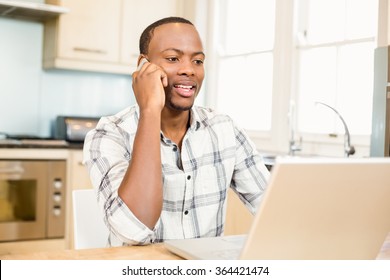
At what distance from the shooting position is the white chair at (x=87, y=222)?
1.50 m

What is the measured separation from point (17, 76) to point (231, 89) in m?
1.47

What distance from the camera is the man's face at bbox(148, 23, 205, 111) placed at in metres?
1.47

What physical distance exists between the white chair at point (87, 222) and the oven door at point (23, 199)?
1863mm

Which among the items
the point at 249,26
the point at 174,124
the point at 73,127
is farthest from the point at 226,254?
the point at 249,26

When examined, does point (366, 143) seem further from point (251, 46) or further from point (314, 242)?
point (314, 242)

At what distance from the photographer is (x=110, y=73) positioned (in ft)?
13.4

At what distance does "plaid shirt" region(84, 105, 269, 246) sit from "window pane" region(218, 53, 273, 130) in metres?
1.94

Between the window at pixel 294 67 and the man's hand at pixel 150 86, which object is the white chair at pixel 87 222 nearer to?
the man's hand at pixel 150 86

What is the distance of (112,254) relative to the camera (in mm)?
1059

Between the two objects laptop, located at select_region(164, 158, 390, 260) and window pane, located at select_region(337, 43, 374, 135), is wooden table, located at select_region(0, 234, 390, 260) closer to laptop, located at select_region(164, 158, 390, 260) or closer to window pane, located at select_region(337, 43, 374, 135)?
laptop, located at select_region(164, 158, 390, 260)

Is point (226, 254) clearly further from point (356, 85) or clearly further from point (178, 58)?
point (356, 85)

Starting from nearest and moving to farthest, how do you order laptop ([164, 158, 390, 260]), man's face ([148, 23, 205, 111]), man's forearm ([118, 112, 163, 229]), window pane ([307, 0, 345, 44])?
1. laptop ([164, 158, 390, 260])
2. man's forearm ([118, 112, 163, 229])
3. man's face ([148, 23, 205, 111])
4. window pane ([307, 0, 345, 44])

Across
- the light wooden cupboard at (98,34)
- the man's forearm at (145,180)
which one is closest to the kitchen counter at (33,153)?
the light wooden cupboard at (98,34)

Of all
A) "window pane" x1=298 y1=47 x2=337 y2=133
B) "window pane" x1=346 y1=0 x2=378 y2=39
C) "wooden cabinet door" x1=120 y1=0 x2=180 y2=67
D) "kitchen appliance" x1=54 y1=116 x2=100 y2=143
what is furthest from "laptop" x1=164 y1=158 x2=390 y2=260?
"wooden cabinet door" x1=120 y1=0 x2=180 y2=67
